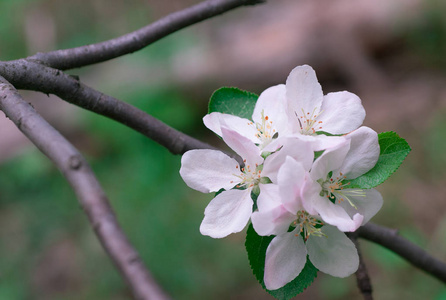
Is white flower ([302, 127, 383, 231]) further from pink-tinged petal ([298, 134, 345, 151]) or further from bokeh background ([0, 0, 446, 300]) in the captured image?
bokeh background ([0, 0, 446, 300])

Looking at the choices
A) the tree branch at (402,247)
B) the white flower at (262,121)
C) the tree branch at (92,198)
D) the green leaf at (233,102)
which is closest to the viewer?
the tree branch at (92,198)

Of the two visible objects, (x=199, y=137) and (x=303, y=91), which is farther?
(x=199, y=137)

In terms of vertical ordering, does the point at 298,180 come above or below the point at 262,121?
below

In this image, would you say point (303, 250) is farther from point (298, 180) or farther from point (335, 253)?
point (298, 180)

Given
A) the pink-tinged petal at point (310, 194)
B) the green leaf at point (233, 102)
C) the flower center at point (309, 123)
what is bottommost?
the pink-tinged petal at point (310, 194)

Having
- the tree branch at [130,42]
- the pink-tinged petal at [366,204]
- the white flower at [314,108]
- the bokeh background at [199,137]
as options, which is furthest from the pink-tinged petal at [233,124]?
the bokeh background at [199,137]

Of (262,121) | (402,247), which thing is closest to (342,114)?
(262,121)

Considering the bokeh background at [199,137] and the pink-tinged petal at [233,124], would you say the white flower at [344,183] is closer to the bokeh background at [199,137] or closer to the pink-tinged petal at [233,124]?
the pink-tinged petal at [233,124]
